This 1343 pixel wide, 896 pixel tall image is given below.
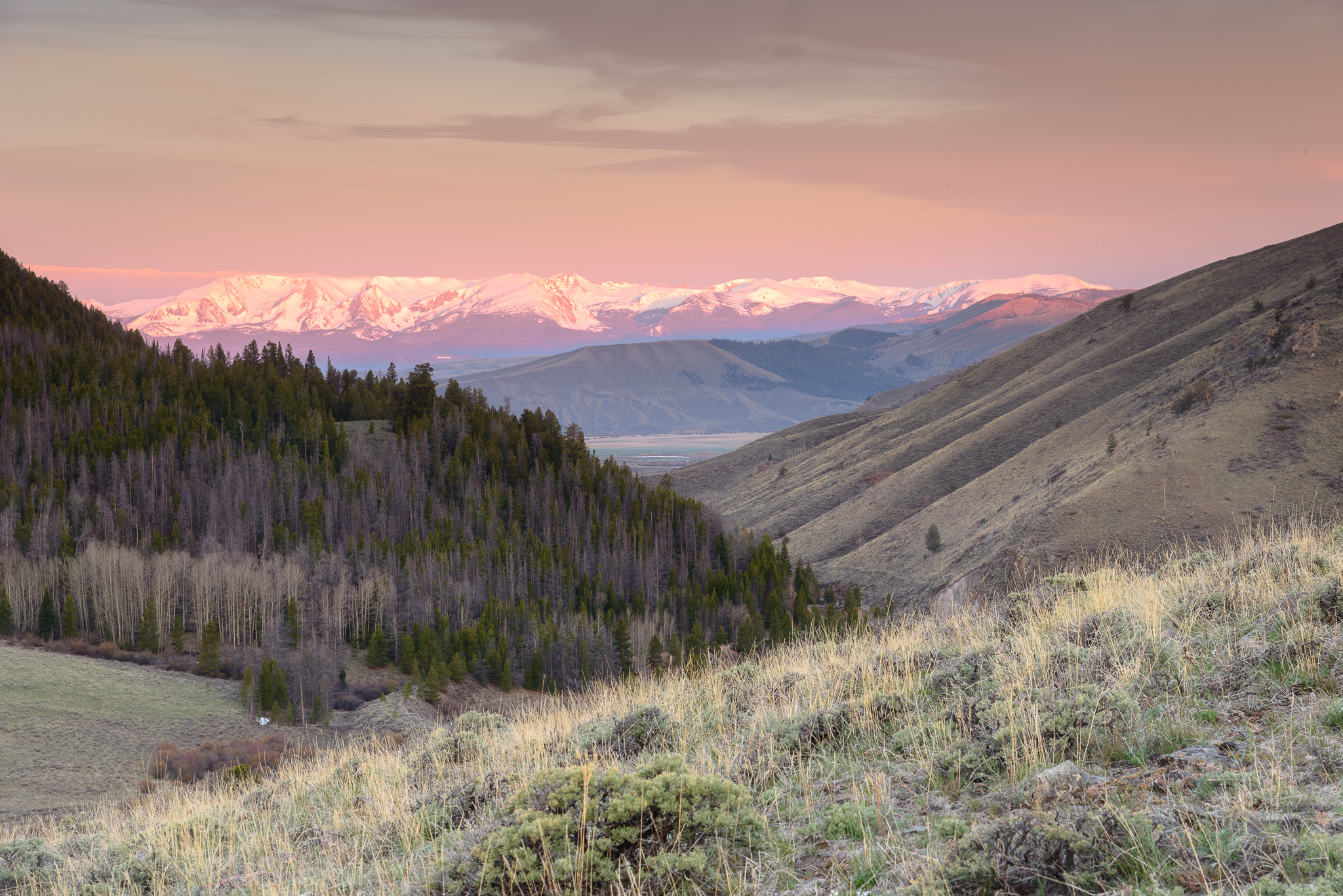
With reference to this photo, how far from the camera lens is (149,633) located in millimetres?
60906

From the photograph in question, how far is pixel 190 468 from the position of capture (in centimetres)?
9019

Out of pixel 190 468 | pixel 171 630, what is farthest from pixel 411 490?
pixel 171 630

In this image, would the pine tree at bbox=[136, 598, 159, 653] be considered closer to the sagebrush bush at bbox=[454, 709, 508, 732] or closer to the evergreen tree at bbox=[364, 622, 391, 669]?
the evergreen tree at bbox=[364, 622, 391, 669]

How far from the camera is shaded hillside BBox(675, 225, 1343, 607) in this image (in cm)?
5378

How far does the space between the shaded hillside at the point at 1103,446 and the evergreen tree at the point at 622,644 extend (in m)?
21.8

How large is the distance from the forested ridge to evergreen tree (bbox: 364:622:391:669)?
46 centimetres

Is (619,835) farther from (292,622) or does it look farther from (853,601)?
(292,622)

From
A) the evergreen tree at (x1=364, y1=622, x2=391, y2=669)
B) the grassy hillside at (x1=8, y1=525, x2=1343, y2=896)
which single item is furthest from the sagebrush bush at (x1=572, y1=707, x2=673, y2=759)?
the evergreen tree at (x1=364, y1=622, x2=391, y2=669)

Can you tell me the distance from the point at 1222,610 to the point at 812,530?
Result: 8707 cm

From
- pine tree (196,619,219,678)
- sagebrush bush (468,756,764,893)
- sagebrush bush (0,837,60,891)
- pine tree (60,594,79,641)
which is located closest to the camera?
sagebrush bush (468,756,764,893)

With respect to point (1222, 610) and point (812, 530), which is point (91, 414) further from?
point (1222, 610)

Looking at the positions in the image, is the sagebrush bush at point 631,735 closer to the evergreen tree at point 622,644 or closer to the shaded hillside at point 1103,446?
the shaded hillside at point 1103,446

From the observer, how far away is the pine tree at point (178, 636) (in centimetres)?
6203

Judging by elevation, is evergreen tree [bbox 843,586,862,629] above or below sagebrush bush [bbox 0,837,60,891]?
below
